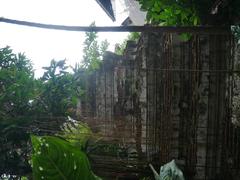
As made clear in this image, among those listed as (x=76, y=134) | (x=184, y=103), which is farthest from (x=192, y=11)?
(x=76, y=134)

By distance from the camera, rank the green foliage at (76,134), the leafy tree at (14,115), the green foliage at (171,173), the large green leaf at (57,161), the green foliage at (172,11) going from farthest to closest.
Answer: the leafy tree at (14,115)
the green foliage at (76,134)
the green foliage at (172,11)
the green foliage at (171,173)
the large green leaf at (57,161)

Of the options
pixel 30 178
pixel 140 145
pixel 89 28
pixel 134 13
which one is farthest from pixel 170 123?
pixel 134 13

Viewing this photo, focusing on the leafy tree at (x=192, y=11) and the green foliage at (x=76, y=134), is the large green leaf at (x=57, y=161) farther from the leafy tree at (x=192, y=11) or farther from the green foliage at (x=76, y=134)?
the green foliage at (x=76, y=134)

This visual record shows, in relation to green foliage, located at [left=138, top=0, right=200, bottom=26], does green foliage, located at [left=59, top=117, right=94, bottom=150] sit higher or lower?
lower

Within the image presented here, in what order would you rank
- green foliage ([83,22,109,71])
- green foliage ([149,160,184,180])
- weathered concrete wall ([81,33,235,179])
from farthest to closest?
green foliage ([83,22,109,71]) → weathered concrete wall ([81,33,235,179]) → green foliage ([149,160,184,180])

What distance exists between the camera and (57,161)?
2.38 m

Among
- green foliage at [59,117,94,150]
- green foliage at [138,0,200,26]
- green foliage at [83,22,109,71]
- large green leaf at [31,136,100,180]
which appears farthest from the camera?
green foliage at [83,22,109,71]

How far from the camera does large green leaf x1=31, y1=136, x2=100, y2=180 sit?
7.57 feet

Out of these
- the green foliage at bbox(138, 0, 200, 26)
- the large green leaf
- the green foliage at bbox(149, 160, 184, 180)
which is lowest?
the green foliage at bbox(149, 160, 184, 180)

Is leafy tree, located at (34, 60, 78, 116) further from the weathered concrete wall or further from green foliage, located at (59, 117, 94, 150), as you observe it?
the weathered concrete wall

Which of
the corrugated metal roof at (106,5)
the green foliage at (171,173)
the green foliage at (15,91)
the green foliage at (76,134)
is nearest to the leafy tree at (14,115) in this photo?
the green foliage at (15,91)

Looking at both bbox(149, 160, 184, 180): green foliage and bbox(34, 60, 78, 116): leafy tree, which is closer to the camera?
bbox(149, 160, 184, 180): green foliage

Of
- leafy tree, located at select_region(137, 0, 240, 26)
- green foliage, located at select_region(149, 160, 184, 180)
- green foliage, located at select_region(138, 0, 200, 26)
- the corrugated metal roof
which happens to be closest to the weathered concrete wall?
leafy tree, located at select_region(137, 0, 240, 26)

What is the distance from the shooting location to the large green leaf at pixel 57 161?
7.57ft
